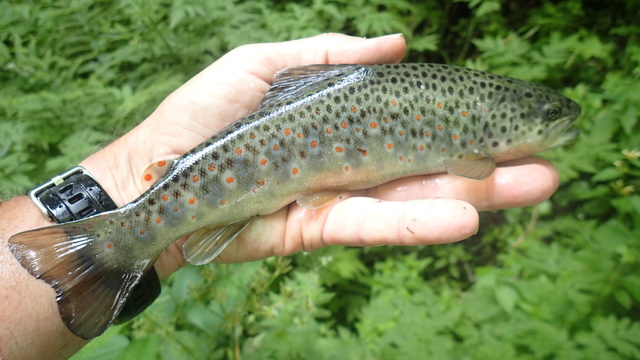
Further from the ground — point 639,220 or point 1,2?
point 1,2

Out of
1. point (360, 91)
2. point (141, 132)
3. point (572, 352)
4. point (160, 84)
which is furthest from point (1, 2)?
point (572, 352)

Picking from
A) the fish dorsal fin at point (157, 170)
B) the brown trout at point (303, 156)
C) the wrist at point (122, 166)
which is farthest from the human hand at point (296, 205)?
the fish dorsal fin at point (157, 170)

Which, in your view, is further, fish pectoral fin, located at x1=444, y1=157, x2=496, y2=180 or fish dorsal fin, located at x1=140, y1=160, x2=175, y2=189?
fish pectoral fin, located at x1=444, y1=157, x2=496, y2=180

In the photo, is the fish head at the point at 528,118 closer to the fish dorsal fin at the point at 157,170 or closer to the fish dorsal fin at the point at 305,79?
the fish dorsal fin at the point at 305,79

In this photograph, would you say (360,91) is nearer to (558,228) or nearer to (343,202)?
(343,202)

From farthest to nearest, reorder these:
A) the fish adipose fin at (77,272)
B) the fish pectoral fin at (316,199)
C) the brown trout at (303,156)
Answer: the fish pectoral fin at (316,199), the brown trout at (303,156), the fish adipose fin at (77,272)

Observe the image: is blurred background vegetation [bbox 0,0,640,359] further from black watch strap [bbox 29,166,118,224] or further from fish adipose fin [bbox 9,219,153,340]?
black watch strap [bbox 29,166,118,224]

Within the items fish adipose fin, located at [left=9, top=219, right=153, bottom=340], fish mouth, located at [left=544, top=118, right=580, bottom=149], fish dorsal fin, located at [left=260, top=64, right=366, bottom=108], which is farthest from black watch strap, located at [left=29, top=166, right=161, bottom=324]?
fish mouth, located at [left=544, top=118, right=580, bottom=149]
